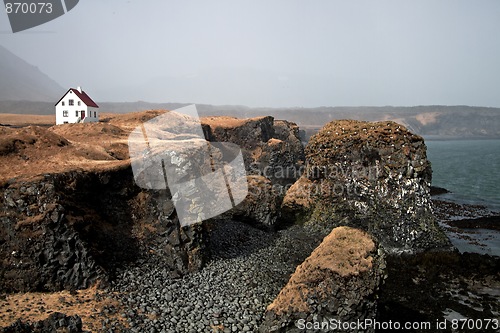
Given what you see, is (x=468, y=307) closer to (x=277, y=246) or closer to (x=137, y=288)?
(x=277, y=246)

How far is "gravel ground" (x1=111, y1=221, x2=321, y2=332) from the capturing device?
16.2 meters

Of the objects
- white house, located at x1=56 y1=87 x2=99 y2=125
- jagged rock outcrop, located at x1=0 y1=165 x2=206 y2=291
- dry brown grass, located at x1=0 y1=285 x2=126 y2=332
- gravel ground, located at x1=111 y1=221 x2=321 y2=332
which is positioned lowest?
gravel ground, located at x1=111 y1=221 x2=321 y2=332

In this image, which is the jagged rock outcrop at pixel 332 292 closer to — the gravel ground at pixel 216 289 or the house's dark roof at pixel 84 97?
the gravel ground at pixel 216 289

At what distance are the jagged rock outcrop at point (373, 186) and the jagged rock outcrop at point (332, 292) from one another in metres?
13.9

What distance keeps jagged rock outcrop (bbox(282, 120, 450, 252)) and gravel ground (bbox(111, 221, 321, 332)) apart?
20.1 feet

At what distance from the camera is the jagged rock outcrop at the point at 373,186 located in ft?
90.7

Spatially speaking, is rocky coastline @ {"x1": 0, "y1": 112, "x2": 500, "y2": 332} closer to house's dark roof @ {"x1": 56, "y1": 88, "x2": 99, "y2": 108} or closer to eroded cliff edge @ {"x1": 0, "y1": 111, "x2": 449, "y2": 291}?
eroded cliff edge @ {"x1": 0, "y1": 111, "x2": 449, "y2": 291}

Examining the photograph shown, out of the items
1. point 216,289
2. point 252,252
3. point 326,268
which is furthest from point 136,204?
point 326,268

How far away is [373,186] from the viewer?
29.3 metres

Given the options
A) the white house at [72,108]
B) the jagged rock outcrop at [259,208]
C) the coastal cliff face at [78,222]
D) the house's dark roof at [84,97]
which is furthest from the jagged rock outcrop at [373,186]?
the house's dark roof at [84,97]

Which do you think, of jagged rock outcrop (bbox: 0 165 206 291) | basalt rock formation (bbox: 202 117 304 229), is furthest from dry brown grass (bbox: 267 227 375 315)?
basalt rock formation (bbox: 202 117 304 229)

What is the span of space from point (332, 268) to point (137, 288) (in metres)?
10.1

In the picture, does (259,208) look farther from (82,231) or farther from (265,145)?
(265,145)

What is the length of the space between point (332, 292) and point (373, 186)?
55.2 ft
